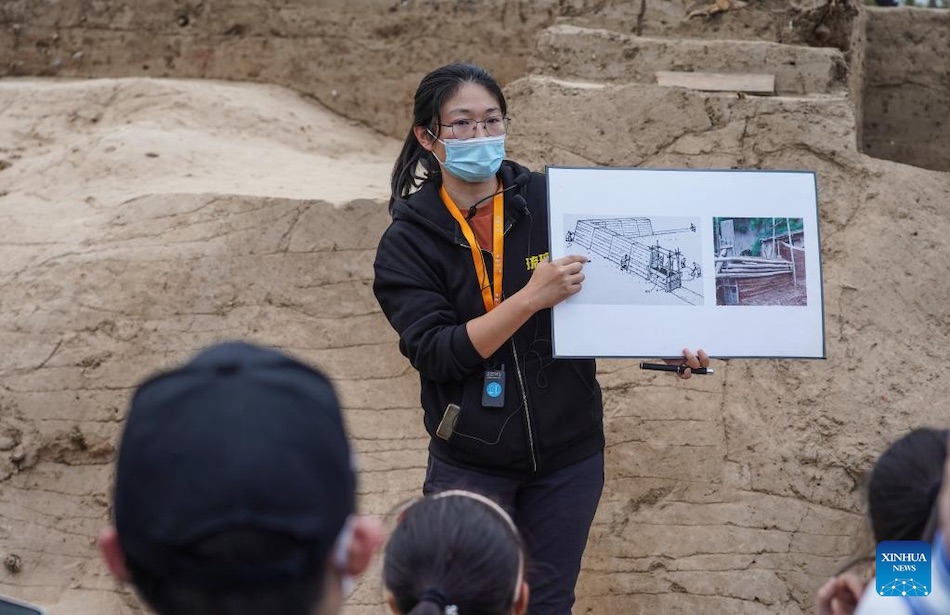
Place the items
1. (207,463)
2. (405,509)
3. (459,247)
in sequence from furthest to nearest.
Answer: (459,247)
(405,509)
(207,463)

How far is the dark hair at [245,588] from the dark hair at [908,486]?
100 centimetres

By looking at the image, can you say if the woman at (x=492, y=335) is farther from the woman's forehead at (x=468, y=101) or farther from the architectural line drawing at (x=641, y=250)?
the architectural line drawing at (x=641, y=250)

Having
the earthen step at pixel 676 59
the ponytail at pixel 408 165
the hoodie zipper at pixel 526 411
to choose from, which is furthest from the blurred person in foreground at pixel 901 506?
the earthen step at pixel 676 59

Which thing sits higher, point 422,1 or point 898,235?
point 422,1

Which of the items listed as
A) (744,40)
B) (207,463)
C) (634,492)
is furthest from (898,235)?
(207,463)

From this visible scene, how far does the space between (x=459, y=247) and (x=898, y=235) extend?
249cm

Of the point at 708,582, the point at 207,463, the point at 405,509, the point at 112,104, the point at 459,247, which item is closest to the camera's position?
the point at 207,463

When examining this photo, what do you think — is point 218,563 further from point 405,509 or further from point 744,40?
point 744,40

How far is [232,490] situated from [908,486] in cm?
112

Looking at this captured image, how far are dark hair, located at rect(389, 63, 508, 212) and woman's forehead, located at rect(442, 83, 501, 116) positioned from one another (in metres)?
0.01

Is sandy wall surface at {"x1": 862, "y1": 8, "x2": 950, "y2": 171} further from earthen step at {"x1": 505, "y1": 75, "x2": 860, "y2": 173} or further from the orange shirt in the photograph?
the orange shirt

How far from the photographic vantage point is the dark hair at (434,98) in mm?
3137

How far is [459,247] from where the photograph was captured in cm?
303

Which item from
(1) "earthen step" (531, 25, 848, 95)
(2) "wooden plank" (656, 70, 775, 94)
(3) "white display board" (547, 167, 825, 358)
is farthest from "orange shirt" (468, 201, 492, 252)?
(1) "earthen step" (531, 25, 848, 95)
